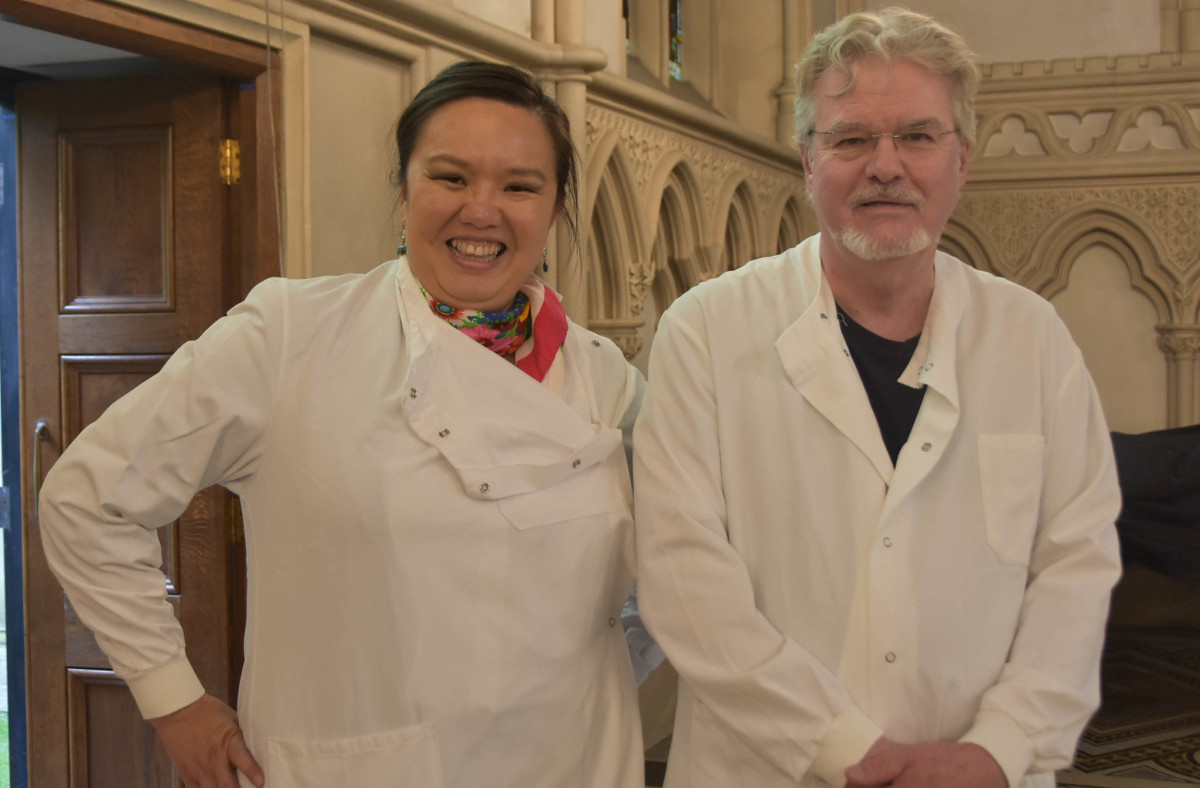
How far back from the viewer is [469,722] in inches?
60.2

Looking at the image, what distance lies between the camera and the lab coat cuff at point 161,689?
5.08 ft

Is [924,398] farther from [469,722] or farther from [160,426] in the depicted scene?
[160,426]

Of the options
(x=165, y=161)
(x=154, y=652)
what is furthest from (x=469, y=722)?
(x=165, y=161)

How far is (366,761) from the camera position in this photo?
1507 millimetres

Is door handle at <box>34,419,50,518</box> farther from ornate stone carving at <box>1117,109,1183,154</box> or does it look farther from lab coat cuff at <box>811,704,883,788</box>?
ornate stone carving at <box>1117,109,1183,154</box>

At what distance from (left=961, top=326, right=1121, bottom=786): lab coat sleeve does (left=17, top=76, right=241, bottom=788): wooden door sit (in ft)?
6.38

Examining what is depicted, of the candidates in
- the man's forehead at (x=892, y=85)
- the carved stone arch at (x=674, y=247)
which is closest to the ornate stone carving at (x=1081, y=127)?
the carved stone arch at (x=674, y=247)

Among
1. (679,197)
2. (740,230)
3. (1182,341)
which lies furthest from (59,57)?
(1182,341)

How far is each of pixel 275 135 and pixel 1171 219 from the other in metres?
6.31

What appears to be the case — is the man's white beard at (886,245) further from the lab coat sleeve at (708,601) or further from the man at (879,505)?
the lab coat sleeve at (708,601)

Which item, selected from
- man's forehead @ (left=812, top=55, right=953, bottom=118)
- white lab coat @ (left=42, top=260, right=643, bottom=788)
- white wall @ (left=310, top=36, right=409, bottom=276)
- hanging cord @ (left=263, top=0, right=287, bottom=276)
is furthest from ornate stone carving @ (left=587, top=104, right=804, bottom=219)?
white lab coat @ (left=42, top=260, right=643, bottom=788)

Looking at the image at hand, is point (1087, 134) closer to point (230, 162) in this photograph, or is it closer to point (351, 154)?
point (351, 154)

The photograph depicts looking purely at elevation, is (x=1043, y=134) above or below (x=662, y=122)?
above

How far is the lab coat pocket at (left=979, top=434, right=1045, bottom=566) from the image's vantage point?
1621 mm
